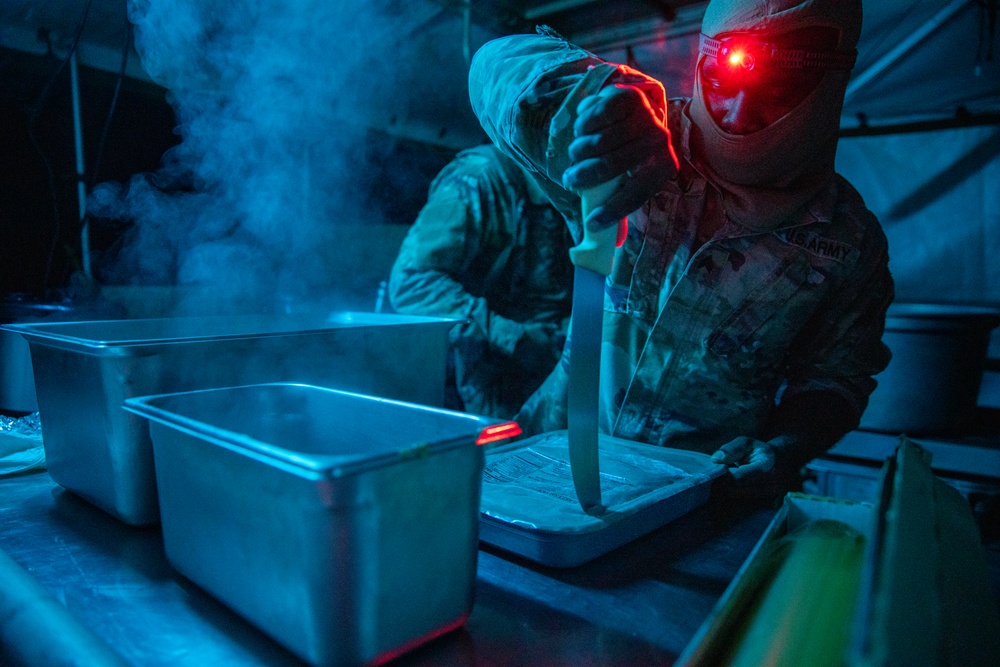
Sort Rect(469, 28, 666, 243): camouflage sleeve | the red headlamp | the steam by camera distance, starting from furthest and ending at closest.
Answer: the steam
the red headlamp
Rect(469, 28, 666, 243): camouflage sleeve

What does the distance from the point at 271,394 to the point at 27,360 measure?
0.98m

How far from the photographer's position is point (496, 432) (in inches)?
22.7

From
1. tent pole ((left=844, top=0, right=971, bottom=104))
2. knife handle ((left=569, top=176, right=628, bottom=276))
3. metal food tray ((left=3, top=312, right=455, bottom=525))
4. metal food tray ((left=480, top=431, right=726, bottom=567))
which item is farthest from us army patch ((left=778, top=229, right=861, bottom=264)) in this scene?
tent pole ((left=844, top=0, right=971, bottom=104))

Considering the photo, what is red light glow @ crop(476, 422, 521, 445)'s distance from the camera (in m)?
0.56

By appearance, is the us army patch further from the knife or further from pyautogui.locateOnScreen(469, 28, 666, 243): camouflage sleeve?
the knife

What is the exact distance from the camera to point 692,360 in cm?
151

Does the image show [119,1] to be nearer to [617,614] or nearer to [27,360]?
[27,360]

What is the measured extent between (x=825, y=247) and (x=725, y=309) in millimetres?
276

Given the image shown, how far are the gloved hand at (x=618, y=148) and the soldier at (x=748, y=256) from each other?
1.07 feet

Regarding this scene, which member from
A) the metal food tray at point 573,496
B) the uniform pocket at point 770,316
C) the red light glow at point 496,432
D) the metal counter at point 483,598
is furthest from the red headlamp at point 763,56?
the red light glow at point 496,432

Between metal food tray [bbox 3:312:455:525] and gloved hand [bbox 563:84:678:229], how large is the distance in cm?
53

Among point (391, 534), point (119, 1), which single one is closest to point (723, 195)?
point (391, 534)

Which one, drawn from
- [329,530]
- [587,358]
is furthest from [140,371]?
[587,358]

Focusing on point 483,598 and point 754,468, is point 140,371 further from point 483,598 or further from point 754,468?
point 754,468
